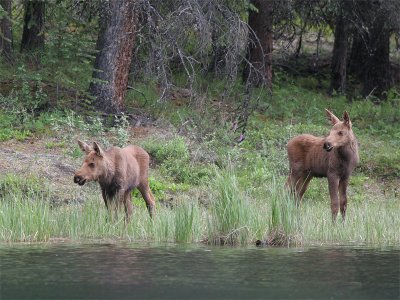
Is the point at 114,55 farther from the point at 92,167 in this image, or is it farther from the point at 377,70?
the point at 377,70

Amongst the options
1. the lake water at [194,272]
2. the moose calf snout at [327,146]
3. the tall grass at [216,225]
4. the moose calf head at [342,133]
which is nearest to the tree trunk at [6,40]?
the moose calf head at [342,133]

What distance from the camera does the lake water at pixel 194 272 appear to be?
8766mm

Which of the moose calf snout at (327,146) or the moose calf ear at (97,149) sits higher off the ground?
the moose calf snout at (327,146)

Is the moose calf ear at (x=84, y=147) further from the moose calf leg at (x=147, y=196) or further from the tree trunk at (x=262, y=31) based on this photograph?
the tree trunk at (x=262, y=31)

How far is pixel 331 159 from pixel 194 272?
7052 mm

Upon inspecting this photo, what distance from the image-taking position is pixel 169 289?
29.4 feet

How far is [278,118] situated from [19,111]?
7671 millimetres

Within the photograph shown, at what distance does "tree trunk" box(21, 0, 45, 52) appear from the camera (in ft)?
78.6

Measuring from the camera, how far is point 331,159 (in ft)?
54.2

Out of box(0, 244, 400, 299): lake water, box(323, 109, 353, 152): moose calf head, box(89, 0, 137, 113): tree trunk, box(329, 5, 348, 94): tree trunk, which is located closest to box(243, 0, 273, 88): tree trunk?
box(329, 5, 348, 94): tree trunk

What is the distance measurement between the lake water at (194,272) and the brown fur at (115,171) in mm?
2418

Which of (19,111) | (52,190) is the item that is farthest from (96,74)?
(52,190)

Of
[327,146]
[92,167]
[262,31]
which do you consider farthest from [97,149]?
[262,31]

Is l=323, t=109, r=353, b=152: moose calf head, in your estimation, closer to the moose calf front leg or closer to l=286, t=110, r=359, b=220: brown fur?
l=286, t=110, r=359, b=220: brown fur
